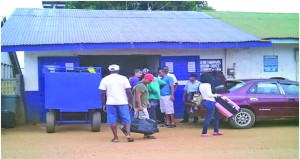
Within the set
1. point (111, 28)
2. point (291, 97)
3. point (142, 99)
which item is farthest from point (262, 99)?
point (111, 28)

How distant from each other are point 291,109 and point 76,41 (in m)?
6.04

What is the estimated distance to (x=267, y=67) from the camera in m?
13.9

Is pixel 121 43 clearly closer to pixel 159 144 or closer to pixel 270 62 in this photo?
pixel 159 144

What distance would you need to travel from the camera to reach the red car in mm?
10380

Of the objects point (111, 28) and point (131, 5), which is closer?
point (111, 28)

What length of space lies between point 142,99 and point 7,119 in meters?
3.99

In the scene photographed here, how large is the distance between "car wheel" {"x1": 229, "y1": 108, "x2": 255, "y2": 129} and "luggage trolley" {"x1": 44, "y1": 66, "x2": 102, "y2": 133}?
11.0 feet

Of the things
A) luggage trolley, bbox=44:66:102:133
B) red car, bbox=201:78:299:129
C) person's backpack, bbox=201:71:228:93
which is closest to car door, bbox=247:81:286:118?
red car, bbox=201:78:299:129

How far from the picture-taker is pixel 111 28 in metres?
13.5

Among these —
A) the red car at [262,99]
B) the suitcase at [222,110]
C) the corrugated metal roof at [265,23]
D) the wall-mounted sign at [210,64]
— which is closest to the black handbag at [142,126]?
the suitcase at [222,110]

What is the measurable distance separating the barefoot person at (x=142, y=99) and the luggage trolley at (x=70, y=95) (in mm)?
1514

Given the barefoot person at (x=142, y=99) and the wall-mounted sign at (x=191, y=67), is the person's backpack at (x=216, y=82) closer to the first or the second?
the barefoot person at (x=142, y=99)

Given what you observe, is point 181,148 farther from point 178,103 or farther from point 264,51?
point 264,51

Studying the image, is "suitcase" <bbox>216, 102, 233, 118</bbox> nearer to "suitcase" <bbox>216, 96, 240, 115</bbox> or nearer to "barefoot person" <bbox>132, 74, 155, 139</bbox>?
"suitcase" <bbox>216, 96, 240, 115</bbox>
